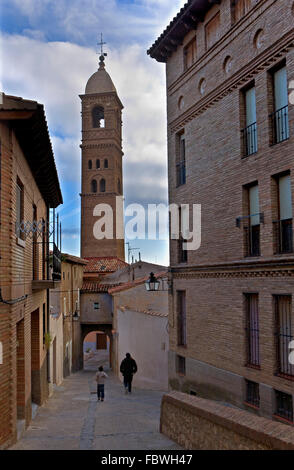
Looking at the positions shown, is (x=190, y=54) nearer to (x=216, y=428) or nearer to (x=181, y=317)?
(x=181, y=317)

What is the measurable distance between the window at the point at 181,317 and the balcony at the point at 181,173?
3.59 meters

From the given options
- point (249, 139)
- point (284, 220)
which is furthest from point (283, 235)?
point (249, 139)

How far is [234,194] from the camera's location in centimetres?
1292

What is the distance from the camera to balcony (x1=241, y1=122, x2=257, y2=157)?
1229 centimetres

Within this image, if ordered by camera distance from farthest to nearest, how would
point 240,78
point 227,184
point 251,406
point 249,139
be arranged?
point 227,184 → point 240,78 → point 249,139 → point 251,406

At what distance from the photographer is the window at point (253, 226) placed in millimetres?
12172

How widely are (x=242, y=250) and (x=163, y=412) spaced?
4312 mm

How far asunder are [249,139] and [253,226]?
2182 millimetres

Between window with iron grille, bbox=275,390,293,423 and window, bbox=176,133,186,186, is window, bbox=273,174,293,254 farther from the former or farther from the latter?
window, bbox=176,133,186,186

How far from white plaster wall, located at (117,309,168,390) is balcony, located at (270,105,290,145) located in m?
9.84

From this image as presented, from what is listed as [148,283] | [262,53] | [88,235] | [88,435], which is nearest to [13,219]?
[88,435]

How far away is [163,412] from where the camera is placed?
11.1 m

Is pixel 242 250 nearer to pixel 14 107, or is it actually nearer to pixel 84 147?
pixel 14 107

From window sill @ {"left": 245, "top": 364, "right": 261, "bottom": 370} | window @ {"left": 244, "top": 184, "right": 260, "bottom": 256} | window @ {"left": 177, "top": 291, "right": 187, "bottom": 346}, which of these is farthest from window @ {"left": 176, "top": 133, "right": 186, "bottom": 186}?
window sill @ {"left": 245, "top": 364, "right": 261, "bottom": 370}
